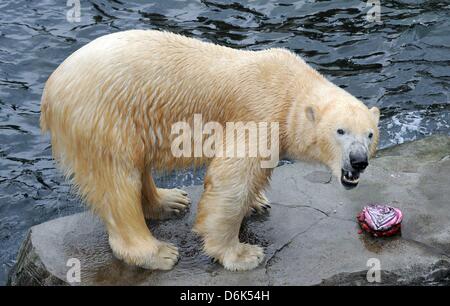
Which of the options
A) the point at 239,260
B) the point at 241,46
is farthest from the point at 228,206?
the point at 241,46

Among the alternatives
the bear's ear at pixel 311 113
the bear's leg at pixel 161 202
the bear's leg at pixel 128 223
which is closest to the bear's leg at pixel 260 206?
the bear's leg at pixel 161 202

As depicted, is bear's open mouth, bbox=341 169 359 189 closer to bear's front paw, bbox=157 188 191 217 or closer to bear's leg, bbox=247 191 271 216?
bear's leg, bbox=247 191 271 216

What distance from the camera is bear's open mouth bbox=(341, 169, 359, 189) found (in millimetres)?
4719

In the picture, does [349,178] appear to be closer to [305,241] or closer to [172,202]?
[305,241]

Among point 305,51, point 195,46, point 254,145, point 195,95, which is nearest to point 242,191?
point 254,145

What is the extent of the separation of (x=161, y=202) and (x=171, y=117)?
42.5 inches

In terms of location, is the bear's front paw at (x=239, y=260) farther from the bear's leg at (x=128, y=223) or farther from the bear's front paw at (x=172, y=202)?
the bear's front paw at (x=172, y=202)

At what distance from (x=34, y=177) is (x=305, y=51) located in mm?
4241

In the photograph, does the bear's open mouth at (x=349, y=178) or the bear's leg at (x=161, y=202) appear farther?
the bear's leg at (x=161, y=202)

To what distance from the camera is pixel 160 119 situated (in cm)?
502

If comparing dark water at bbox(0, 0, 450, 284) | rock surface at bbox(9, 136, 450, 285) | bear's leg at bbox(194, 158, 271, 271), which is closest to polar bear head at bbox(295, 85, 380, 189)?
bear's leg at bbox(194, 158, 271, 271)

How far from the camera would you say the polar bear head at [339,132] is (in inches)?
183

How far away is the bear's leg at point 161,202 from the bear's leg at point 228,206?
0.72m

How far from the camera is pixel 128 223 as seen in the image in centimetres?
509
